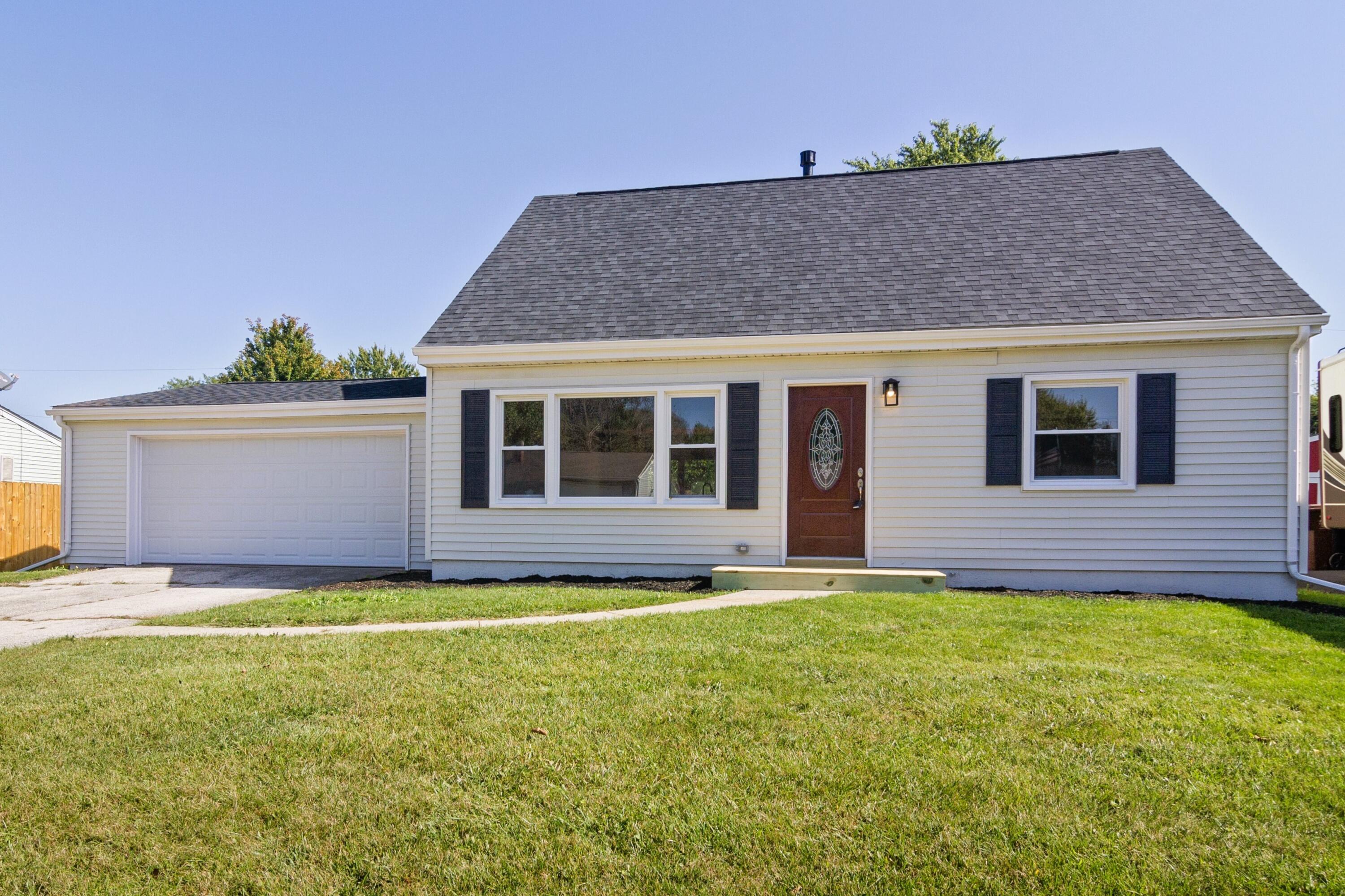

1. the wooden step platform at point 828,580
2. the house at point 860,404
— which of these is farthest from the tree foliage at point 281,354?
the wooden step platform at point 828,580

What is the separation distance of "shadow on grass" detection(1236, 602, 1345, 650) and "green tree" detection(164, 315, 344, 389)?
31.6 m

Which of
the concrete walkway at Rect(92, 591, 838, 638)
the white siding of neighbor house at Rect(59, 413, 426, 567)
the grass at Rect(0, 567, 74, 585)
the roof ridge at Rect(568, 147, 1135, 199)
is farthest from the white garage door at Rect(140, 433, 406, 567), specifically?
the roof ridge at Rect(568, 147, 1135, 199)

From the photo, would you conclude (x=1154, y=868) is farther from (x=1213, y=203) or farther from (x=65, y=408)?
(x=65, y=408)

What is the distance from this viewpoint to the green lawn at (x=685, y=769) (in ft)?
8.89

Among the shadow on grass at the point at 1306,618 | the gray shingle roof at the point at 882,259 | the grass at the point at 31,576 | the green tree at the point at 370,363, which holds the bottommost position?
the grass at the point at 31,576

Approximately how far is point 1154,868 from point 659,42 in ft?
43.0

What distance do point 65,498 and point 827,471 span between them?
12.5m

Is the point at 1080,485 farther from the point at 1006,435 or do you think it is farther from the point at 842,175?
the point at 842,175

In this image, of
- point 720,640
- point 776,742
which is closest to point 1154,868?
point 776,742

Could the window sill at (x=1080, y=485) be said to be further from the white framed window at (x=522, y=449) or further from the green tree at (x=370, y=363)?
the green tree at (x=370, y=363)

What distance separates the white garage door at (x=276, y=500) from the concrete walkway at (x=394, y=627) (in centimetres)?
523

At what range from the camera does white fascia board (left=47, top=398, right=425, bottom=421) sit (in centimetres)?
1208

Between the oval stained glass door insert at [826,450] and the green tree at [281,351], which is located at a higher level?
the green tree at [281,351]

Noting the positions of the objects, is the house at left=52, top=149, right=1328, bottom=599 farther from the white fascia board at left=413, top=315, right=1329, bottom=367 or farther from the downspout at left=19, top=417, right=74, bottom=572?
the downspout at left=19, top=417, right=74, bottom=572
